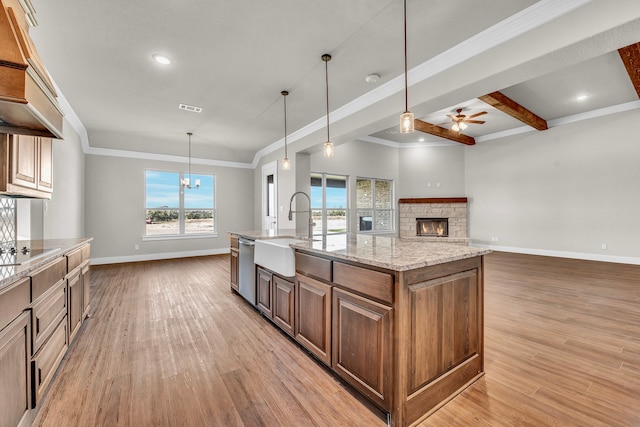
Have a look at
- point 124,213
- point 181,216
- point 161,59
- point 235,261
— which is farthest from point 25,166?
point 181,216

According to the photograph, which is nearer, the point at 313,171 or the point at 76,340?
the point at 76,340

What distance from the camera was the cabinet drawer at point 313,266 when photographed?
2.02 metres

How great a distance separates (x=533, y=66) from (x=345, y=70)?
1.85 m

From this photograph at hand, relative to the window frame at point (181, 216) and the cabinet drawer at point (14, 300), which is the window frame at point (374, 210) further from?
the cabinet drawer at point (14, 300)

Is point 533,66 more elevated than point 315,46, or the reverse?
point 315,46

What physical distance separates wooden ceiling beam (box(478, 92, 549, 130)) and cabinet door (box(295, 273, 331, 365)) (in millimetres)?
4379

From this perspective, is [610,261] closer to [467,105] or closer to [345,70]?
[467,105]

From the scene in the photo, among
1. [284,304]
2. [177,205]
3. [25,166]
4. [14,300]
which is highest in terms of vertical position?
[25,166]

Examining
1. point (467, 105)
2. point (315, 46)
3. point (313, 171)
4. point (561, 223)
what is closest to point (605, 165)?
point (561, 223)

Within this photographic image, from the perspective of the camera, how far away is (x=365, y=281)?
1685mm

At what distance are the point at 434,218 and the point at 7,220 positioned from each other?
8.39 metres

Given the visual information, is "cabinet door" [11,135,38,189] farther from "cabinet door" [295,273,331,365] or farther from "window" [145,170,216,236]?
"window" [145,170,216,236]

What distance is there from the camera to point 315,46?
9.42ft

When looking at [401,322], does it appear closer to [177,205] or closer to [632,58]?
[632,58]
